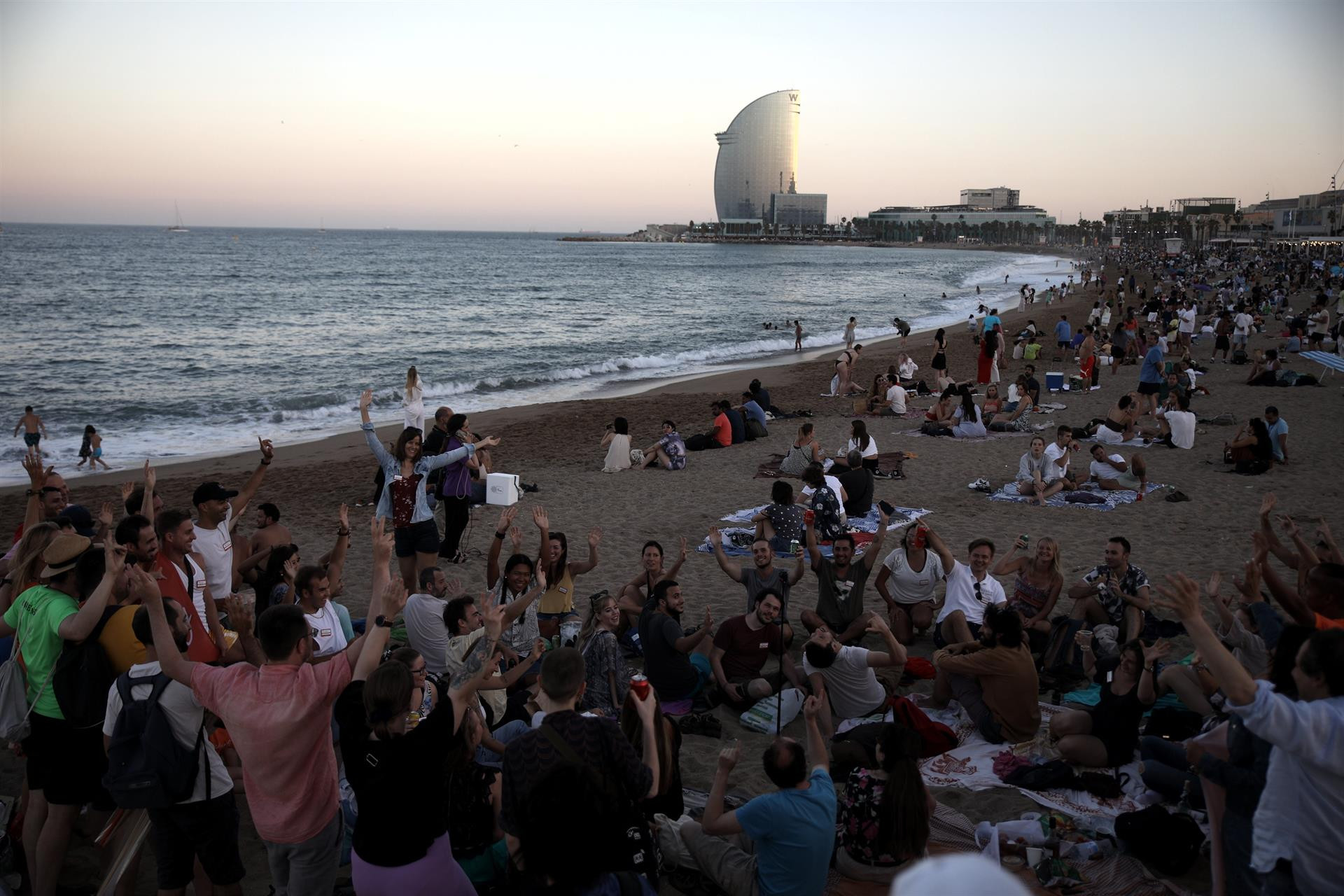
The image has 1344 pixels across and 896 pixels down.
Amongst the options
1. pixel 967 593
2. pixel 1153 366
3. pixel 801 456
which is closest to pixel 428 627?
pixel 967 593

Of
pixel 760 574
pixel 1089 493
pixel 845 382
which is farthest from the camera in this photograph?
pixel 845 382

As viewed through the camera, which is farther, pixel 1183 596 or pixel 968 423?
pixel 968 423

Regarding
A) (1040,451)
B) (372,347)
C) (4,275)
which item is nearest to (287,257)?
(4,275)

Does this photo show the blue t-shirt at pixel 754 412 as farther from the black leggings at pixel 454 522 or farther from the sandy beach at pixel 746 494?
the black leggings at pixel 454 522

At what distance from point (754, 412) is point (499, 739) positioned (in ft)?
34.9

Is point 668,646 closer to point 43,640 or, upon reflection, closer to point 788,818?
point 788,818

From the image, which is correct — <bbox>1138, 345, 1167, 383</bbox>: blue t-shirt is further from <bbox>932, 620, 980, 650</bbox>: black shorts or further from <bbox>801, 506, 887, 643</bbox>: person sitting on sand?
<bbox>801, 506, 887, 643</bbox>: person sitting on sand

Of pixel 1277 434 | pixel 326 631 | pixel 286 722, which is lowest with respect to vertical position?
pixel 1277 434

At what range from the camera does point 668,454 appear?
12914 mm

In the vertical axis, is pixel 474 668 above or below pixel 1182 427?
above

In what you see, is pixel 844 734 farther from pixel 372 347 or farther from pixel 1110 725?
pixel 372 347

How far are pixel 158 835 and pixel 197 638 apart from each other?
93cm

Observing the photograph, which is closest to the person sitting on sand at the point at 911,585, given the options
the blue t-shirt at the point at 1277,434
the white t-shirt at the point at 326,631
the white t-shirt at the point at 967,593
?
the white t-shirt at the point at 967,593

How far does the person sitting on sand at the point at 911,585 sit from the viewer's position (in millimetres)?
6887
